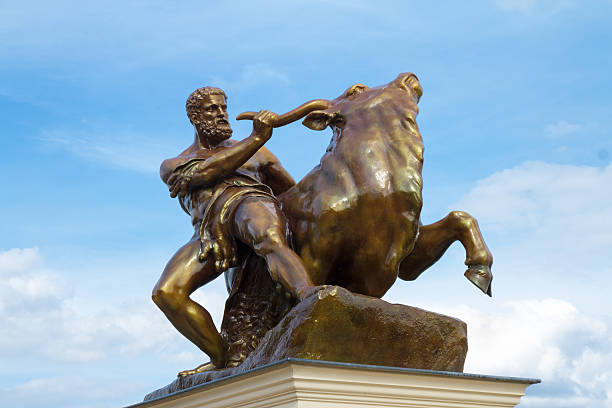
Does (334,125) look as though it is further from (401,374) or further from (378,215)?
(401,374)

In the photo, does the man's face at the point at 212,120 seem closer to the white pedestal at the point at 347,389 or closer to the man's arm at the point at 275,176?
the man's arm at the point at 275,176

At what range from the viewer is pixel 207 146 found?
6.19 m

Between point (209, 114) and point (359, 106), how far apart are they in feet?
3.55

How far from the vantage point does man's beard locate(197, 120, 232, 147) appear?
6125mm

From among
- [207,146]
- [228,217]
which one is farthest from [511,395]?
[207,146]

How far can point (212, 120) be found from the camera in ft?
20.1

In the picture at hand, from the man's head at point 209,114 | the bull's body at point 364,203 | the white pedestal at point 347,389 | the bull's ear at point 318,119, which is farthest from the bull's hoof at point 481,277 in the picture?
the man's head at point 209,114

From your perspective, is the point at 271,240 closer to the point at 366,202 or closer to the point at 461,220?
the point at 366,202

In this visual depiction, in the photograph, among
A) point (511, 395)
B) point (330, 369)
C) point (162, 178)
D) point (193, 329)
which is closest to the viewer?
point (330, 369)

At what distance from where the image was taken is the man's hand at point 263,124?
18.8 feet

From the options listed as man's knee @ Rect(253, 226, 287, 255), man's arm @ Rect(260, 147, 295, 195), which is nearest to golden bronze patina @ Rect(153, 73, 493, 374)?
man's knee @ Rect(253, 226, 287, 255)

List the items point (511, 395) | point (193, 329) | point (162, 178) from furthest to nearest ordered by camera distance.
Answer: point (162, 178) → point (193, 329) → point (511, 395)

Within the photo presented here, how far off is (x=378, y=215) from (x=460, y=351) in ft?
3.07

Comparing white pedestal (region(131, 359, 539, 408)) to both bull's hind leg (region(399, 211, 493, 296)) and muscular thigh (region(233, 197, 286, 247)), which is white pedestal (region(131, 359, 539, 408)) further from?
muscular thigh (region(233, 197, 286, 247))
